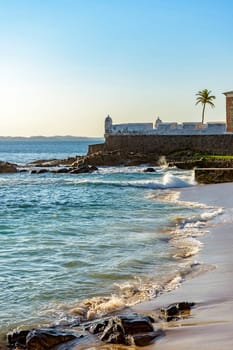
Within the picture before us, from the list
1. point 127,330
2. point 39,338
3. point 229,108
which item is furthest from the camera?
point 229,108

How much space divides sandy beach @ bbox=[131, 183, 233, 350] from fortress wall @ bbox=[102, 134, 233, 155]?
40517 mm

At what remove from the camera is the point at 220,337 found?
5.79 m

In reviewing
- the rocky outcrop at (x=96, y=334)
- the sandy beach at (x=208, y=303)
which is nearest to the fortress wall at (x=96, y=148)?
the sandy beach at (x=208, y=303)

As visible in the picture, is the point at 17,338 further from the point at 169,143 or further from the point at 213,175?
the point at 169,143

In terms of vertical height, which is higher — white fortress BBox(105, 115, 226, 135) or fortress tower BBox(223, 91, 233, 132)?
fortress tower BBox(223, 91, 233, 132)

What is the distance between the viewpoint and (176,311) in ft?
23.5

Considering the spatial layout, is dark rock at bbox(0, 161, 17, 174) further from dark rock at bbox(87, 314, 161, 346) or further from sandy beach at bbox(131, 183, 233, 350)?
dark rock at bbox(87, 314, 161, 346)

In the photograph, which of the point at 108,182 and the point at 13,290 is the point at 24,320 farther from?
the point at 108,182

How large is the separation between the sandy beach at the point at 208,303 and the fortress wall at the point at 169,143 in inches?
1595

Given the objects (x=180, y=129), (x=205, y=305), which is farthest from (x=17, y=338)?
(x=180, y=129)

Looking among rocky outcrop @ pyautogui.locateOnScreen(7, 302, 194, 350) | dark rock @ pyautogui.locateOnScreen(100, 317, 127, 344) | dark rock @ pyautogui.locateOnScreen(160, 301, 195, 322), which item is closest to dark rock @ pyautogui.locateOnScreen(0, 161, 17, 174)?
dark rock @ pyautogui.locateOnScreen(160, 301, 195, 322)

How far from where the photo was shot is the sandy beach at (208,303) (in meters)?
5.81

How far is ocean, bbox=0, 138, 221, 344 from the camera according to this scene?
8.13 m

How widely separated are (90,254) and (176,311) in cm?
462
